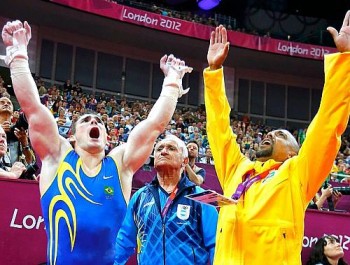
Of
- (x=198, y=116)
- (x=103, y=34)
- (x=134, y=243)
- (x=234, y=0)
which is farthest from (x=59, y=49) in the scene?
(x=134, y=243)

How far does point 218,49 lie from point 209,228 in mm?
1274

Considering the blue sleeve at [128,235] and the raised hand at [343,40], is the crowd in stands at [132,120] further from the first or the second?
the raised hand at [343,40]

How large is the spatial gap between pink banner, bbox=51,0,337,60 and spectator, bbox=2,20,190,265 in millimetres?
15734

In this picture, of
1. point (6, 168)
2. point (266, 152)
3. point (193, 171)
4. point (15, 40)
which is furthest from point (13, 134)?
point (266, 152)

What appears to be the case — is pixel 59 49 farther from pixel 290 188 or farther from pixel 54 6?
pixel 290 188

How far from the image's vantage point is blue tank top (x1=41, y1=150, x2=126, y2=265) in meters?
3.19

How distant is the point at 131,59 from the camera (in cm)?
2316

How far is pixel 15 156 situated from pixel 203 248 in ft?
8.76

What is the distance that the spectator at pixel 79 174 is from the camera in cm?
321

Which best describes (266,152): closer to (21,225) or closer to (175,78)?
(175,78)

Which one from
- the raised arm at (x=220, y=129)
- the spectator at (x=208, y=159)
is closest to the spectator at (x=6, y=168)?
the raised arm at (x=220, y=129)

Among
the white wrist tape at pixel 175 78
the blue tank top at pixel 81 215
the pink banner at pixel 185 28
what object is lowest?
the blue tank top at pixel 81 215

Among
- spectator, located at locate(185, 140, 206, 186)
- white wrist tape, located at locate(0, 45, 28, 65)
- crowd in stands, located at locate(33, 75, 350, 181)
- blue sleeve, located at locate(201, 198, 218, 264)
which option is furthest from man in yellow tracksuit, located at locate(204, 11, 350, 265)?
crowd in stands, located at locate(33, 75, 350, 181)

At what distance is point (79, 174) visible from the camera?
10.9 feet
